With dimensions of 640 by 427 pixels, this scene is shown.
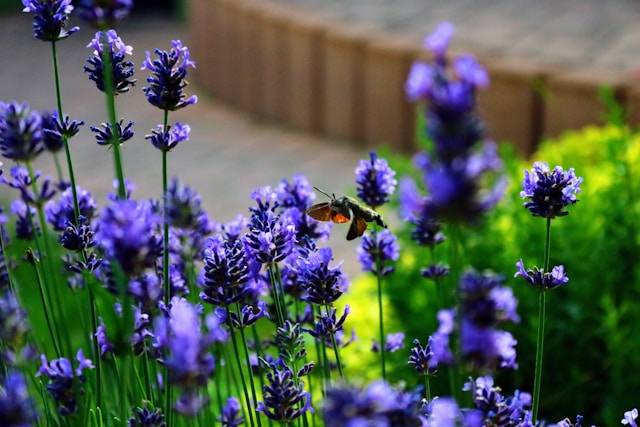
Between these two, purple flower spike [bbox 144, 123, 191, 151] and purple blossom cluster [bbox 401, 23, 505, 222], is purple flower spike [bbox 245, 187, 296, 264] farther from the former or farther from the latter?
purple blossom cluster [bbox 401, 23, 505, 222]

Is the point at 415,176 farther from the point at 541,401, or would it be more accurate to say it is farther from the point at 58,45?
the point at 58,45

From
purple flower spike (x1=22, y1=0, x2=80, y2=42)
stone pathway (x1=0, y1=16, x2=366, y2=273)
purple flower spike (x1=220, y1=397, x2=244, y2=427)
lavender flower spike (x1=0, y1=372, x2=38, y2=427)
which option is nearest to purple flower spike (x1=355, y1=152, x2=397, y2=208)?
purple flower spike (x1=220, y1=397, x2=244, y2=427)

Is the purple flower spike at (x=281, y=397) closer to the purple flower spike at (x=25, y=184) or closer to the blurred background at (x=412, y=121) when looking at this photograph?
the purple flower spike at (x=25, y=184)

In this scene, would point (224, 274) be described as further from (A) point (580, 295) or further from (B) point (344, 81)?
(B) point (344, 81)

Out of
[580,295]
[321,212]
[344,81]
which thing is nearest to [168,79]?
[321,212]

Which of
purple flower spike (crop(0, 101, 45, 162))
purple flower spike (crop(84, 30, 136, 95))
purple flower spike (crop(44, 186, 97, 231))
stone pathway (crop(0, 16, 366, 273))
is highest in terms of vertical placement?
stone pathway (crop(0, 16, 366, 273))

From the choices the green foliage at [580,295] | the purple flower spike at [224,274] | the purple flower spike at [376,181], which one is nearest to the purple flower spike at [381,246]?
the purple flower spike at [376,181]
